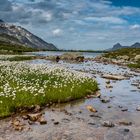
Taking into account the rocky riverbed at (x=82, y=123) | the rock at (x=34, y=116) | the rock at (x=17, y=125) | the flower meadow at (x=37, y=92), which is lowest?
the rocky riverbed at (x=82, y=123)

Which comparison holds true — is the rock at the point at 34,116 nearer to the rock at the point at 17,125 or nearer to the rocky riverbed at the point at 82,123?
the rocky riverbed at the point at 82,123

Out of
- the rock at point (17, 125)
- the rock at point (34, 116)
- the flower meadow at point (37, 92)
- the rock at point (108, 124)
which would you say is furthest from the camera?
the flower meadow at point (37, 92)

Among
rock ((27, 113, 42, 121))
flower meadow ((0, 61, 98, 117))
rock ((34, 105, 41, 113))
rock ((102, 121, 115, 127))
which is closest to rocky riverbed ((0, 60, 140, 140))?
rock ((102, 121, 115, 127))

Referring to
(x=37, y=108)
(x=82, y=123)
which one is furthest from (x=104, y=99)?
(x=82, y=123)

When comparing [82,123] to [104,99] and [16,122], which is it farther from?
[104,99]

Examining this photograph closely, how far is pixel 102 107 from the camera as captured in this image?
79.1 ft

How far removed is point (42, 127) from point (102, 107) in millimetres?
7384

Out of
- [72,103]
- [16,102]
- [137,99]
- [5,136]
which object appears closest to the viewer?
[5,136]

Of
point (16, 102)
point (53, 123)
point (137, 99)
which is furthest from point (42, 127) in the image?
point (137, 99)

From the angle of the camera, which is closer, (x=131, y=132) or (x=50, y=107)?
(x=131, y=132)

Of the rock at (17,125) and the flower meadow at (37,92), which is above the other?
the flower meadow at (37,92)

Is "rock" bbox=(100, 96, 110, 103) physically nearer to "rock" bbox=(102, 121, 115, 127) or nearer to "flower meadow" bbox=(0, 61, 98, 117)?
"flower meadow" bbox=(0, 61, 98, 117)

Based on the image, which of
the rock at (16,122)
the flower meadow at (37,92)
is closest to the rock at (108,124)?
the rock at (16,122)

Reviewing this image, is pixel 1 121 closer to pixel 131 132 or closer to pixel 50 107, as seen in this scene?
pixel 50 107
